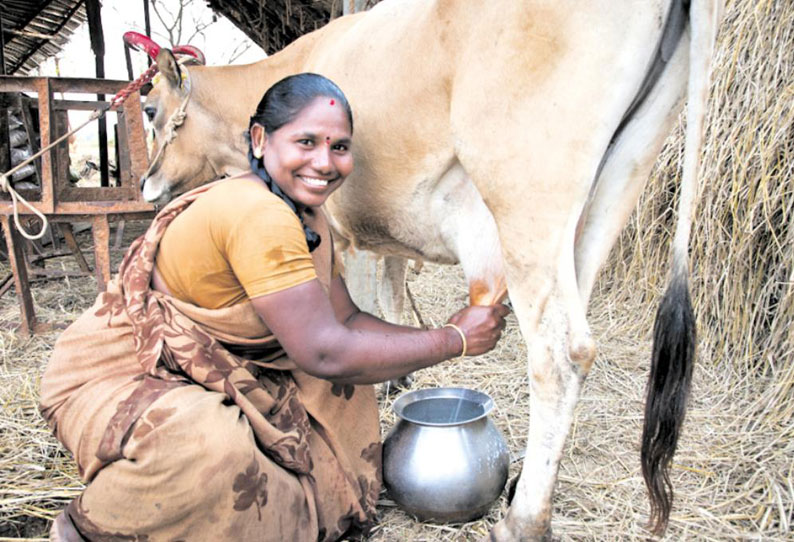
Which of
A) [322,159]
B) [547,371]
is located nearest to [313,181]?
[322,159]

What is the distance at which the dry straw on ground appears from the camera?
2.15m

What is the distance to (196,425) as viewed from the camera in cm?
161

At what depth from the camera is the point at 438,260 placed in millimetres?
2361

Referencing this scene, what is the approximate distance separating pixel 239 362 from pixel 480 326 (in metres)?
0.68

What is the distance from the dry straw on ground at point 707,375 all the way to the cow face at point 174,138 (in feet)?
3.84

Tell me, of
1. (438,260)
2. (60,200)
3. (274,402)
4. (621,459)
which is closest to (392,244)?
(438,260)

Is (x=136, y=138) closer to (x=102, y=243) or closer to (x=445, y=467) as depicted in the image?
(x=102, y=243)

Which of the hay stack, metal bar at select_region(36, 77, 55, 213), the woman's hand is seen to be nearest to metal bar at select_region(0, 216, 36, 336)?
metal bar at select_region(36, 77, 55, 213)

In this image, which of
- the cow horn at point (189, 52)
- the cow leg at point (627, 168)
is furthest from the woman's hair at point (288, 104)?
the cow horn at point (189, 52)

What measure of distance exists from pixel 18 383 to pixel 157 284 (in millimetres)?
1860

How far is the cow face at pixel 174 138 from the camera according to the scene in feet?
9.91

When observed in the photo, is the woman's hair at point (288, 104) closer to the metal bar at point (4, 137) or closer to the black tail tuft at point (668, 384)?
the black tail tuft at point (668, 384)

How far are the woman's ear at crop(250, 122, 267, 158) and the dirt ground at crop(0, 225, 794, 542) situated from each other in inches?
Result: 48.2

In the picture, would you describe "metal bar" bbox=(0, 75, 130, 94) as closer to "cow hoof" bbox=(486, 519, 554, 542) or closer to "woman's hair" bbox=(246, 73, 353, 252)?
"woman's hair" bbox=(246, 73, 353, 252)
